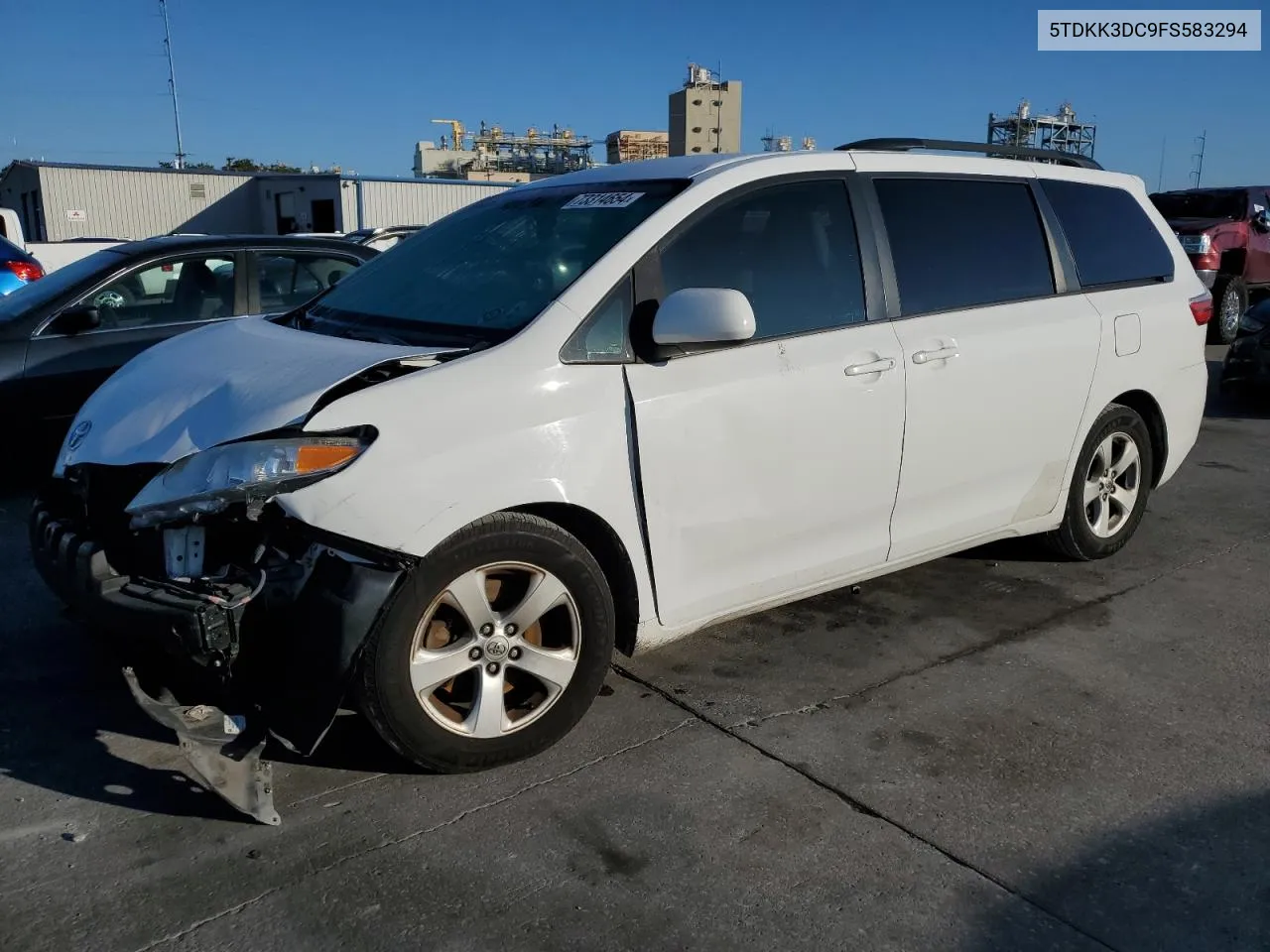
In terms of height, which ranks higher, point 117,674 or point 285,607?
point 285,607

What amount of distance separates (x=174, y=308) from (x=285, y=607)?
4.44 m

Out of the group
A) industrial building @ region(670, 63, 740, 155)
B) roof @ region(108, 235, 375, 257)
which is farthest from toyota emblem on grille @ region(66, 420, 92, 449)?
industrial building @ region(670, 63, 740, 155)

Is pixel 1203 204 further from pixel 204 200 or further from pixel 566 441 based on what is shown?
pixel 204 200

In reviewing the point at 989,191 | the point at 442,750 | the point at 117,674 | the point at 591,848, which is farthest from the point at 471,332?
the point at 989,191

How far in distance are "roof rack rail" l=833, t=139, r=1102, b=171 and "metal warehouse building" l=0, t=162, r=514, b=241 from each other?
2786 centimetres

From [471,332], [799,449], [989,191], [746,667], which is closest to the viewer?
[471,332]

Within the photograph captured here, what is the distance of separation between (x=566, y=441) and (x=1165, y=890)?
1942 mm

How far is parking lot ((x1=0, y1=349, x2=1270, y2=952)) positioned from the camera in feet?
8.05

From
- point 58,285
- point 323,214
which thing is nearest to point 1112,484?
point 58,285

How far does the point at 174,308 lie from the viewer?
21.1 feet

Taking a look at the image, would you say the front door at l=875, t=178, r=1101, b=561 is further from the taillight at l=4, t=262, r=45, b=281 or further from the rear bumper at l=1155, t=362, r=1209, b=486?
the taillight at l=4, t=262, r=45, b=281

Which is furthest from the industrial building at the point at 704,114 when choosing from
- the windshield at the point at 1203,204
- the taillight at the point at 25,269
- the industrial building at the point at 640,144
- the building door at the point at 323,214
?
the taillight at the point at 25,269

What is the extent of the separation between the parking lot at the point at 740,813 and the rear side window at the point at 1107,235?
1.65 m

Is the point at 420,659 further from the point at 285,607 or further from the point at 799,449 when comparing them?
the point at 799,449
